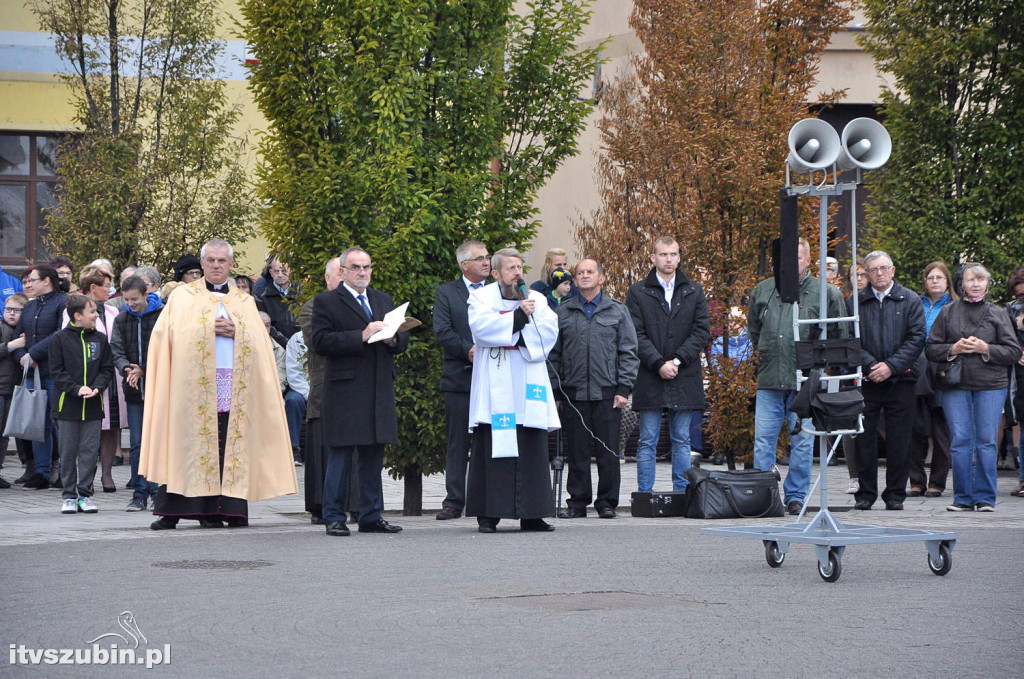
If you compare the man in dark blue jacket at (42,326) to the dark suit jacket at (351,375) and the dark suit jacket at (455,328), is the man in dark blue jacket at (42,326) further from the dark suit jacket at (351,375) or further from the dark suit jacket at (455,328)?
the dark suit jacket at (351,375)

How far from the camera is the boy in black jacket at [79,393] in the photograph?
46.0ft

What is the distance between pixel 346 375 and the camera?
12070 millimetres

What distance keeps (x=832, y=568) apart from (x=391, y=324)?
4042mm

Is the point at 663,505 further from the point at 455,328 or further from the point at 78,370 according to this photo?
the point at 78,370

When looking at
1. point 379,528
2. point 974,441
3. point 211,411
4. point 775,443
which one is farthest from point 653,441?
point 211,411

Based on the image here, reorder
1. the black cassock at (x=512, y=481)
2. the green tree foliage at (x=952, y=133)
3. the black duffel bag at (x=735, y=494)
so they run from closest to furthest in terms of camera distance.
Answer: the black cassock at (x=512, y=481) → the black duffel bag at (x=735, y=494) → the green tree foliage at (x=952, y=133)

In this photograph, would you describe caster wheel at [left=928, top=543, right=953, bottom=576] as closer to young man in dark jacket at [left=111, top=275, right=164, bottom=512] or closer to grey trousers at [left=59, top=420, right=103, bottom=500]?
young man in dark jacket at [left=111, top=275, right=164, bottom=512]

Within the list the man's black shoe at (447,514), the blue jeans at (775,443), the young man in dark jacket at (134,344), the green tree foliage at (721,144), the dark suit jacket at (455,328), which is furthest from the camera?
the green tree foliage at (721,144)

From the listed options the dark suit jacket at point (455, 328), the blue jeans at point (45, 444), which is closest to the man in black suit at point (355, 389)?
the dark suit jacket at point (455, 328)

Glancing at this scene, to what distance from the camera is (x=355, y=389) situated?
12.1m

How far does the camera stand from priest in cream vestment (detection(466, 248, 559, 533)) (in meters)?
12.3

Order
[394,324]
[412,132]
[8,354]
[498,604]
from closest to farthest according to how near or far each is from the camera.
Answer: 1. [498,604]
2. [394,324]
3. [412,132]
4. [8,354]

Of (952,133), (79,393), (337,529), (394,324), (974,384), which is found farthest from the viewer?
(952,133)

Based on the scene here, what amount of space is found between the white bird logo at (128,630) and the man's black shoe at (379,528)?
427 centimetres
